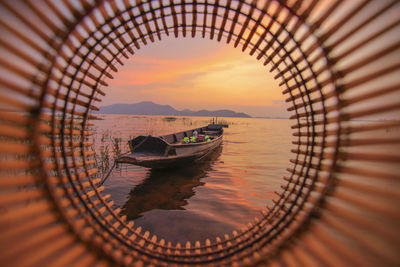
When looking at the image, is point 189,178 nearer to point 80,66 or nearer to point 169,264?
point 169,264

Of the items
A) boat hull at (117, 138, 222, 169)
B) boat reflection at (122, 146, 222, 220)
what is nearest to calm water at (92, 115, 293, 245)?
boat reflection at (122, 146, 222, 220)

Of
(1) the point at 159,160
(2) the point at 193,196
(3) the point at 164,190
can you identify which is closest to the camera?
(2) the point at 193,196

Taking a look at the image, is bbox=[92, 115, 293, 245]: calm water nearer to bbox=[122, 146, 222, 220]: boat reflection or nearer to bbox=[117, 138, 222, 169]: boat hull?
bbox=[122, 146, 222, 220]: boat reflection

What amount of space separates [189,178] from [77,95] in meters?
7.18

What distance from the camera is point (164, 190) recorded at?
7.63 meters

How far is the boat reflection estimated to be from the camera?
20.7ft

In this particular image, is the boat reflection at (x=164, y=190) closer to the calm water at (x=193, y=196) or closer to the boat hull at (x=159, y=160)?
the calm water at (x=193, y=196)

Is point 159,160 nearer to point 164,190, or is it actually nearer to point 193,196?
point 164,190

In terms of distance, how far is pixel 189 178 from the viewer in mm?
9156

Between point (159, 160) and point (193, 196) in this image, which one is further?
point (159, 160)

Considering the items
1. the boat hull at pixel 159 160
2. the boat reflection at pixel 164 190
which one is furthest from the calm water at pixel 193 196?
the boat hull at pixel 159 160

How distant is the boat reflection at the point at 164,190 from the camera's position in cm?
630

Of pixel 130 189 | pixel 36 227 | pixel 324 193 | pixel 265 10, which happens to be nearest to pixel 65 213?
pixel 36 227

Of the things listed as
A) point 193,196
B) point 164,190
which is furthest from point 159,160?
point 193,196
